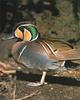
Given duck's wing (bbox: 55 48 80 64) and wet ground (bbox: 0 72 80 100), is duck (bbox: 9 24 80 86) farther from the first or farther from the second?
wet ground (bbox: 0 72 80 100)

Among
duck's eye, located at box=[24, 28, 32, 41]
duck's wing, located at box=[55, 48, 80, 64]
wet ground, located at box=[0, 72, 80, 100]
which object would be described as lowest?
wet ground, located at box=[0, 72, 80, 100]

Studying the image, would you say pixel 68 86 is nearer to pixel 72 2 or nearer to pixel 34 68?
pixel 34 68

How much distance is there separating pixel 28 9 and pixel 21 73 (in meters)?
1.97

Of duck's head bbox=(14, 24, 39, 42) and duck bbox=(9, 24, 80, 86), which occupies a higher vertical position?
duck's head bbox=(14, 24, 39, 42)

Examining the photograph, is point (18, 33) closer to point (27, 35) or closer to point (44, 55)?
point (27, 35)

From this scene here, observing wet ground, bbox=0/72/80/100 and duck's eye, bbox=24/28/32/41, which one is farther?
duck's eye, bbox=24/28/32/41

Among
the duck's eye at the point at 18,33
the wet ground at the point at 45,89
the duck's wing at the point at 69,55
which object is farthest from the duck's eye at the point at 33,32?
the wet ground at the point at 45,89

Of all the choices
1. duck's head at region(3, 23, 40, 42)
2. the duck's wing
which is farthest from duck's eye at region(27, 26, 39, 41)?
the duck's wing

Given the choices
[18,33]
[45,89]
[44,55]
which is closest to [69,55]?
[44,55]

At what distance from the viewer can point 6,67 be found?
5.96 m

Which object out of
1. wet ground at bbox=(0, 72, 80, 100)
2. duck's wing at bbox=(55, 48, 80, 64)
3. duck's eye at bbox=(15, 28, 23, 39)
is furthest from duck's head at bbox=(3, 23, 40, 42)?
wet ground at bbox=(0, 72, 80, 100)

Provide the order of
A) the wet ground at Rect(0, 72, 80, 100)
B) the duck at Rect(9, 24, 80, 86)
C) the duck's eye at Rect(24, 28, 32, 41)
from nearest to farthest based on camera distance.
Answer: the wet ground at Rect(0, 72, 80, 100), the duck at Rect(9, 24, 80, 86), the duck's eye at Rect(24, 28, 32, 41)

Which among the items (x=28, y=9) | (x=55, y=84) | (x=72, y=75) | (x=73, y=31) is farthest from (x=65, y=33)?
(x=55, y=84)

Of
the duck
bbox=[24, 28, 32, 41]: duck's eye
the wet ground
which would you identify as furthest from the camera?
bbox=[24, 28, 32, 41]: duck's eye
